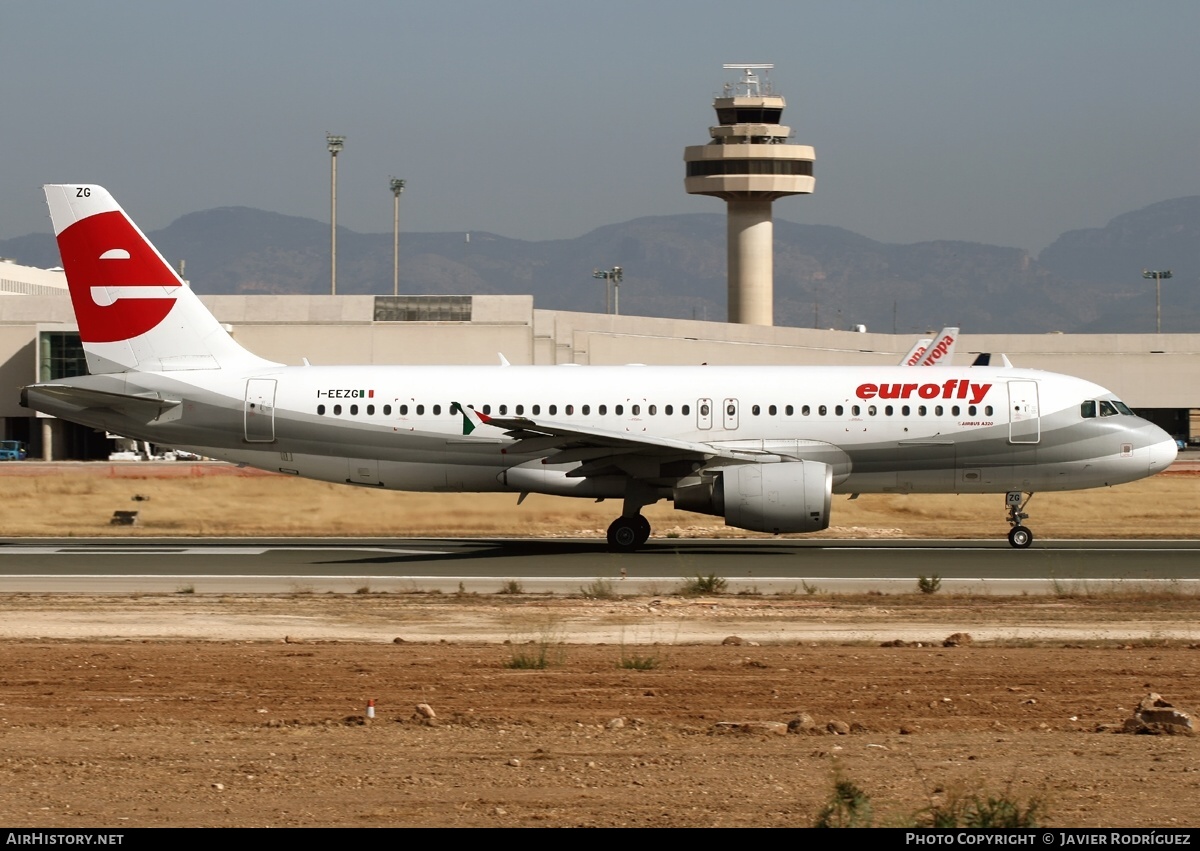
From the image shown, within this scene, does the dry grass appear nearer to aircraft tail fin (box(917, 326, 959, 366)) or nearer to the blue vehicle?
aircraft tail fin (box(917, 326, 959, 366))

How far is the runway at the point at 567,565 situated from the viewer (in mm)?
22719

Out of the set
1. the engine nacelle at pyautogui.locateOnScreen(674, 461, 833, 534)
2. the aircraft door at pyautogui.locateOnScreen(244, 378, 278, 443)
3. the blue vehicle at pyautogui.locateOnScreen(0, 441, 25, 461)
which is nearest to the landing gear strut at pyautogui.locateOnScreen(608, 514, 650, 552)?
the engine nacelle at pyautogui.locateOnScreen(674, 461, 833, 534)

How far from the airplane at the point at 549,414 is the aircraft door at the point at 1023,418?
0.04 meters


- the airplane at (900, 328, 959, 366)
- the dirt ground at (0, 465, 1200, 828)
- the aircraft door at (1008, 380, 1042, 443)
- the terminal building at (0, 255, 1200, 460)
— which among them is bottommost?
the dirt ground at (0, 465, 1200, 828)

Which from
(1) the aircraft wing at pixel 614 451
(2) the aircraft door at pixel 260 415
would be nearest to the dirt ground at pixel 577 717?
(1) the aircraft wing at pixel 614 451

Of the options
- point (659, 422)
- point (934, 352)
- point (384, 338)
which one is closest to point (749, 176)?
point (384, 338)

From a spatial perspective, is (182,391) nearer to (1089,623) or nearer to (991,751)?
(1089,623)

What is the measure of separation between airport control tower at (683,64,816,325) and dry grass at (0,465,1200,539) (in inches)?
2556

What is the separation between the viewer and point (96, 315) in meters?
29.9

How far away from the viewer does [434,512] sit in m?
33.3

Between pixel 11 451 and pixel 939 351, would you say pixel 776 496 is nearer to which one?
pixel 939 351

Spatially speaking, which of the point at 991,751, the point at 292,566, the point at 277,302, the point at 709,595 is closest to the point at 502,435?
the point at 292,566

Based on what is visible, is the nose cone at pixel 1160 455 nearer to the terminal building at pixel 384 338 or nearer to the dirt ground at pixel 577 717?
the dirt ground at pixel 577 717

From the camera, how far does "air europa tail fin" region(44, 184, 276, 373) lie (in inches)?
1170
